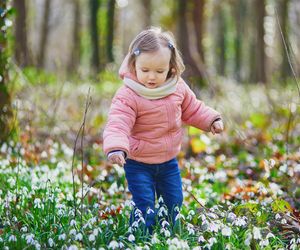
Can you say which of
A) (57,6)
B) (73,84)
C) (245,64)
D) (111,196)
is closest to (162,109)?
(111,196)

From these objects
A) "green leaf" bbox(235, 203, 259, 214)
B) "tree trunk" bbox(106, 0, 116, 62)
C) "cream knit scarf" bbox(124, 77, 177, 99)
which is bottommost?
"green leaf" bbox(235, 203, 259, 214)

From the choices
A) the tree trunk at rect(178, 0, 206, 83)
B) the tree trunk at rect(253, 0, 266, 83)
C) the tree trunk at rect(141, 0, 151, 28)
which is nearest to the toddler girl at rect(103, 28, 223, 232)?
the tree trunk at rect(178, 0, 206, 83)

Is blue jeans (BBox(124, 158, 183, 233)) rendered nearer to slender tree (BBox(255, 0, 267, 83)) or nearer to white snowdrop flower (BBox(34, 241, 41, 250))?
white snowdrop flower (BBox(34, 241, 41, 250))

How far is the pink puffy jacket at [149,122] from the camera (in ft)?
12.6

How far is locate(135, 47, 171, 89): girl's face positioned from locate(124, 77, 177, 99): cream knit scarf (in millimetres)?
37

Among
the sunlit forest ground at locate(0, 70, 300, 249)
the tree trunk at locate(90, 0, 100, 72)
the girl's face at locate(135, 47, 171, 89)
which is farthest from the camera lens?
the tree trunk at locate(90, 0, 100, 72)

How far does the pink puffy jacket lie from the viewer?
3.84m

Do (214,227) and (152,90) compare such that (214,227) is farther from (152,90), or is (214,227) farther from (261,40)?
(261,40)

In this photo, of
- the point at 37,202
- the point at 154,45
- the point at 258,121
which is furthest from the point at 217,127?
the point at 258,121

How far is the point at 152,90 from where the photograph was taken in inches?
153

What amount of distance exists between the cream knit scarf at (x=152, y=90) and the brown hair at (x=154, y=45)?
0.32 feet

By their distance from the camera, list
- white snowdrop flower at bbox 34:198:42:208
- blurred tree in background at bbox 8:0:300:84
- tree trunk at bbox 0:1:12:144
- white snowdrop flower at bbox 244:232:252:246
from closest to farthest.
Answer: white snowdrop flower at bbox 244:232:252:246 → white snowdrop flower at bbox 34:198:42:208 → tree trunk at bbox 0:1:12:144 → blurred tree in background at bbox 8:0:300:84

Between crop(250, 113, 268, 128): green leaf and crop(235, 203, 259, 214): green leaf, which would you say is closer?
crop(235, 203, 259, 214): green leaf

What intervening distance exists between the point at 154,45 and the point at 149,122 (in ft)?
1.74
